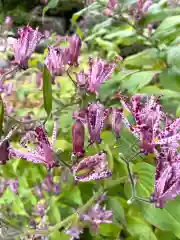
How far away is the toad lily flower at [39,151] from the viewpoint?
2.07 feet

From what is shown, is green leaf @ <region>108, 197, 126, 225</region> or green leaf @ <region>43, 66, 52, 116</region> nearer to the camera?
green leaf @ <region>43, 66, 52, 116</region>

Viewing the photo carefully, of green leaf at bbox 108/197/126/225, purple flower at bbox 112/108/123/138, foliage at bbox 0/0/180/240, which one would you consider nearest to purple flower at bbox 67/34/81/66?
foliage at bbox 0/0/180/240

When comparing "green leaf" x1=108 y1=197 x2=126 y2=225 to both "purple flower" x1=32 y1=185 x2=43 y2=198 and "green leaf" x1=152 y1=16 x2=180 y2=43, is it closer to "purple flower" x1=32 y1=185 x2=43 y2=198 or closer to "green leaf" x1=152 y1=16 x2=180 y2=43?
"purple flower" x1=32 y1=185 x2=43 y2=198

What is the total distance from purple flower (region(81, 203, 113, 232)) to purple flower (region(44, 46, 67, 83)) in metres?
0.27

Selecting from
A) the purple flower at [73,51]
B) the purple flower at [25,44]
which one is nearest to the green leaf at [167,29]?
the purple flower at [73,51]

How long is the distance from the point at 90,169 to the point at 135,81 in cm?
52

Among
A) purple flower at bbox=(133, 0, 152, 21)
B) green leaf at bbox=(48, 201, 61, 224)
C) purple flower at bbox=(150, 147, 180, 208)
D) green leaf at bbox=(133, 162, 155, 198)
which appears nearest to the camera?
purple flower at bbox=(150, 147, 180, 208)

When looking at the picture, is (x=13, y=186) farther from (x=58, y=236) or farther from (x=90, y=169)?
(x=90, y=169)

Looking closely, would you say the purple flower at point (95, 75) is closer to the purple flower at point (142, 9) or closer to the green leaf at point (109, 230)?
the green leaf at point (109, 230)

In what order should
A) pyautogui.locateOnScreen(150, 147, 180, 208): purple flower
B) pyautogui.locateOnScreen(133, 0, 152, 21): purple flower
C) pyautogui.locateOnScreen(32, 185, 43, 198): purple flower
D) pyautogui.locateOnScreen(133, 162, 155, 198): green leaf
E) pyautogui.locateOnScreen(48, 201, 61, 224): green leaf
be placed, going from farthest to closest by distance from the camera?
pyautogui.locateOnScreen(133, 0, 152, 21): purple flower → pyautogui.locateOnScreen(32, 185, 43, 198): purple flower → pyautogui.locateOnScreen(48, 201, 61, 224): green leaf → pyautogui.locateOnScreen(133, 162, 155, 198): green leaf → pyautogui.locateOnScreen(150, 147, 180, 208): purple flower

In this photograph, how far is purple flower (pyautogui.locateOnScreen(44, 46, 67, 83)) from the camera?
0.79 meters

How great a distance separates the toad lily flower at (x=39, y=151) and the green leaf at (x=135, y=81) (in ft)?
1.48

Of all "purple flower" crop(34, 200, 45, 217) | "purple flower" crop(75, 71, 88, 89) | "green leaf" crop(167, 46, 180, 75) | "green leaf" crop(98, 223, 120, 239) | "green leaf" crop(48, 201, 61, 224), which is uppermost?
"green leaf" crop(167, 46, 180, 75)

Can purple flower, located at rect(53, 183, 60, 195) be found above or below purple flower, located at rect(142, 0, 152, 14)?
below
